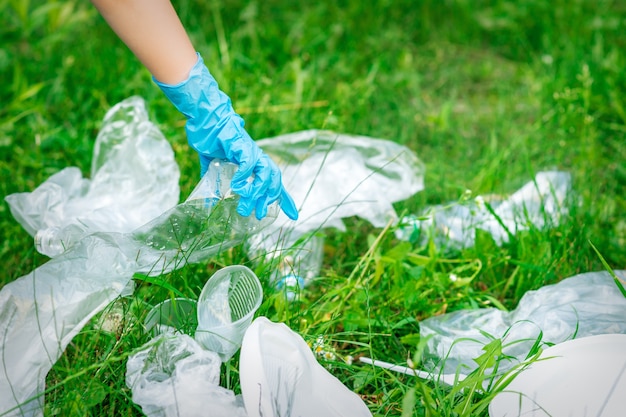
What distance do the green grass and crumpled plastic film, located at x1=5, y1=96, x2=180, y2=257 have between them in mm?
100

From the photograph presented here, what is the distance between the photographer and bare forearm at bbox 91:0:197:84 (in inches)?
58.1

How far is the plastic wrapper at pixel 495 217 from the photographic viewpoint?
74.4 inches

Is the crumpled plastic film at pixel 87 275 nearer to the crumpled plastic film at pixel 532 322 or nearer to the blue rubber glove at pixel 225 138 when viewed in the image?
the blue rubber glove at pixel 225 138

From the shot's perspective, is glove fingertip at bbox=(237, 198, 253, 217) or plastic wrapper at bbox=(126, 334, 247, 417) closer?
plastic wrapper at bbox=(126, 334, 247, 417)

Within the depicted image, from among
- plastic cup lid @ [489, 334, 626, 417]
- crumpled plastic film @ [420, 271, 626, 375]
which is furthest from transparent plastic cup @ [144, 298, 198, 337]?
plastic cup lid @ [489, 334, 626, 417]

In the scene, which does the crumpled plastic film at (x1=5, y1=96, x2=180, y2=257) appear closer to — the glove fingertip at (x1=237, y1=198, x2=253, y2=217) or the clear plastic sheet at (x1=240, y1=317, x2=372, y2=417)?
the glove fingertip at (x1=237, y1=198, x2=253, y2=217)

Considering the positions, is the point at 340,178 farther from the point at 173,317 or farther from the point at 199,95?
the point at 173,317

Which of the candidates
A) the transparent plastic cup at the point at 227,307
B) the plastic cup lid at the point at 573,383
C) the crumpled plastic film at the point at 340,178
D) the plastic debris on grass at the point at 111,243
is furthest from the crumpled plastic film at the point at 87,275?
the plastic cup lid at the point at 573,383

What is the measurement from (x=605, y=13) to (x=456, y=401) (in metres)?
2.54

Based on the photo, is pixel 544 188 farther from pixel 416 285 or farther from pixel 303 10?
pixel 303 10

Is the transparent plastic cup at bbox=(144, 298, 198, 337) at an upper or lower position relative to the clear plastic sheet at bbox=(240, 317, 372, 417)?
upper

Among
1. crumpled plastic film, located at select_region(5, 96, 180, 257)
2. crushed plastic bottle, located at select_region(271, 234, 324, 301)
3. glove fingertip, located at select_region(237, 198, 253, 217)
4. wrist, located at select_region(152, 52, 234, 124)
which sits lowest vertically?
crushed plastic bottle, located at select_region(271, 234, 324, 301)

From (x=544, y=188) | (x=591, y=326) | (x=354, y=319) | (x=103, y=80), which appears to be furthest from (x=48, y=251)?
(x=544, y=188)

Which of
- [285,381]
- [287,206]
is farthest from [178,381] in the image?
[287,206]
